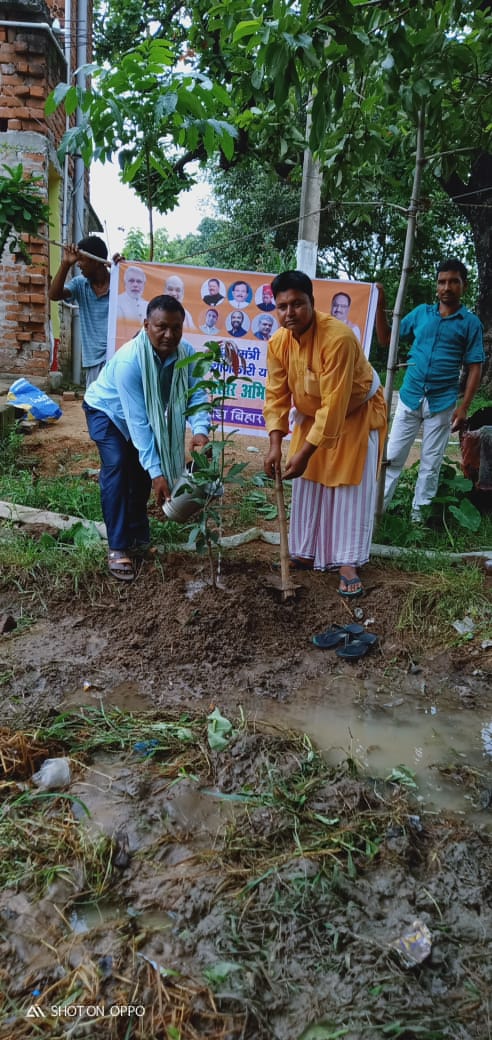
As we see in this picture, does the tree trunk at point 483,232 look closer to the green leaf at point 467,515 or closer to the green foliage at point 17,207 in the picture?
the green leaf at point 467,515

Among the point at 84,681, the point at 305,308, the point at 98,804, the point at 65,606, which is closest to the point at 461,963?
the point at 98,804

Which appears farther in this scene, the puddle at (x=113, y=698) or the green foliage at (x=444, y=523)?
the green foliage at (x=444, y=523)

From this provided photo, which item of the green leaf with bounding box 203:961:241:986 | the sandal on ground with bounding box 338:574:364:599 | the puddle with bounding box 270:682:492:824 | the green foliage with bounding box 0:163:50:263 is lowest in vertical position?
the puddle with bounding box 270:682:492:824

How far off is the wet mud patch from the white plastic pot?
1287 mm

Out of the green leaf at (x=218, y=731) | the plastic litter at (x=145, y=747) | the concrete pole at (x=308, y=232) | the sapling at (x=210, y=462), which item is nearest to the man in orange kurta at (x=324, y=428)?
the sapling at (x=210, y=462)

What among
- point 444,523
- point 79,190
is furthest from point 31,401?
point 79,190

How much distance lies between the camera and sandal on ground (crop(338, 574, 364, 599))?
337 cm

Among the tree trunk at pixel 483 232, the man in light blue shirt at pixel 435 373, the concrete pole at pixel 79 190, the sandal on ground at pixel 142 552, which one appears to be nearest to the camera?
the sandal on ground at pixel 142 552

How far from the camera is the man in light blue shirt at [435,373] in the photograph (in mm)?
4082

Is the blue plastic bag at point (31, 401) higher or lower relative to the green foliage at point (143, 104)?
lower

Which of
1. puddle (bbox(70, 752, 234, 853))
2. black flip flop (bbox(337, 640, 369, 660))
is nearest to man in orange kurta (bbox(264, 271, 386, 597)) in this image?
black flip flop (bbox(337, 640, 369, 660))

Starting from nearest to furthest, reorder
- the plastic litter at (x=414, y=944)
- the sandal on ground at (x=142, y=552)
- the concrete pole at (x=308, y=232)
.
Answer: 1. the plastic litter at (x=414, y=944)
2. the sandal on ground at (x=142, y=552)
3. the concrete pole at (x=308, y=232)

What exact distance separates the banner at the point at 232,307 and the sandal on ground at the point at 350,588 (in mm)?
→ 1813

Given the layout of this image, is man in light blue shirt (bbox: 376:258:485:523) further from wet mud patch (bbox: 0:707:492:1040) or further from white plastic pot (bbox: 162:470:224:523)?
wet mud patch (bbox: 0:707:492:1040)
